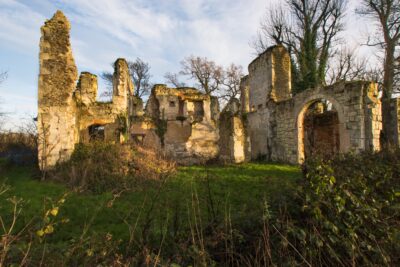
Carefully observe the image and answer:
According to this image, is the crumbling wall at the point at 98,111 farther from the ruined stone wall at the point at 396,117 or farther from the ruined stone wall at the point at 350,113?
the ruined stone wall at the point at 396,117

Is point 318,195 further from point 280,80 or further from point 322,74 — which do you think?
point 322,74

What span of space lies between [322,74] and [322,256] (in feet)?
57.4

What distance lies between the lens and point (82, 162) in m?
8.98

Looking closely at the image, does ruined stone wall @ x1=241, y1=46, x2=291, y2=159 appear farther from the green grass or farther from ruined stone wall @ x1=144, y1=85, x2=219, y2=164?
the green grass

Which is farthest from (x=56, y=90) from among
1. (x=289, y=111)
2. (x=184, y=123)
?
(x=289, y=111)

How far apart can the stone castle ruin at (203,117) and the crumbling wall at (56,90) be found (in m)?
0.04

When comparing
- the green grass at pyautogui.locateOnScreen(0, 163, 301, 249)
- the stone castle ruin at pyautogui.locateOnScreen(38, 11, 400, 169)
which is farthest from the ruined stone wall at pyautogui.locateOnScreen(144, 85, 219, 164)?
the green grass at pyautogui.locateOnScreen(0, 163, 301, 249)

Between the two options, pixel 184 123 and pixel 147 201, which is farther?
pixel 184 123

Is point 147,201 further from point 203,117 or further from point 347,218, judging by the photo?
point 203,117

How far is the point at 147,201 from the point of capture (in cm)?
634

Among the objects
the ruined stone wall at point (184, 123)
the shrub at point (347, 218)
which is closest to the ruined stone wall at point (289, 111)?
the ruined stone wall at point (184, 123)

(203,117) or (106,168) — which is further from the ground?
(203,117)

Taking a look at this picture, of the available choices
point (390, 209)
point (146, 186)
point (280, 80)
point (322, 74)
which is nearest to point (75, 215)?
point (146, 186)

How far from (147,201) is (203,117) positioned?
8772mm
